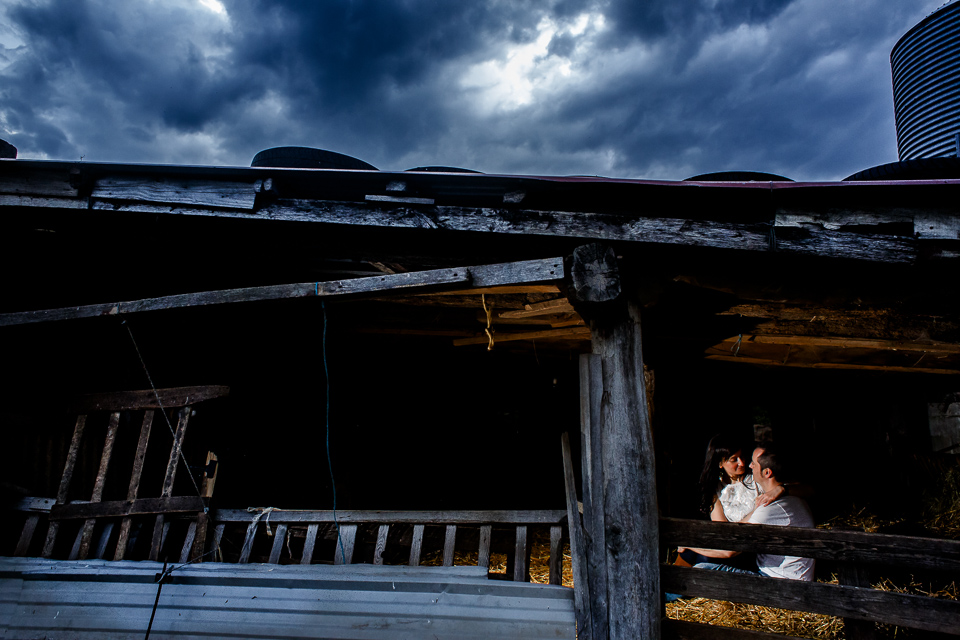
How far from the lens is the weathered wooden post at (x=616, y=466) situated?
3.02m

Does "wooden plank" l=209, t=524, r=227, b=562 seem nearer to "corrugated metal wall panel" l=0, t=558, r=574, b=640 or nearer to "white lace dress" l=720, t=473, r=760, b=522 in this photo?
"corrugated metal wall panel" l=0, t=558, r=574, b=640

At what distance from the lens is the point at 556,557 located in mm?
3951

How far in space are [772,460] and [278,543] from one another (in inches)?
165

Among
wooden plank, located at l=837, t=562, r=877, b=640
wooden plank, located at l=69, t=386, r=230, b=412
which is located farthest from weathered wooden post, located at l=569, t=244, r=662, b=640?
wooden plank, located at l=69, t=386, r=230, b=412

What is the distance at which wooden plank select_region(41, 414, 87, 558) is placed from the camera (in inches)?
160

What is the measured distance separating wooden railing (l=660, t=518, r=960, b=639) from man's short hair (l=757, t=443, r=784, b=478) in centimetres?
113

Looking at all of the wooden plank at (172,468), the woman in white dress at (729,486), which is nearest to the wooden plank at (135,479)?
the wooden plank at (172,468)

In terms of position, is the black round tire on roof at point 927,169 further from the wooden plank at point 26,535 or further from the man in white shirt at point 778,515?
the wooden plank at point 26,535

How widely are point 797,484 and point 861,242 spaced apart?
7.06 ft

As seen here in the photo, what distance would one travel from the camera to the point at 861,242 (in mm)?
3344

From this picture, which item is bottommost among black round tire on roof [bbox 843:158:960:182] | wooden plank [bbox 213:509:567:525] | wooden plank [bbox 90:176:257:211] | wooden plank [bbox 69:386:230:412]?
wooden plank [bbox 213:509:567:525]

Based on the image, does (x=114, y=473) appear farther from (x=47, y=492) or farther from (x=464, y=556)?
(x=464, y=556)

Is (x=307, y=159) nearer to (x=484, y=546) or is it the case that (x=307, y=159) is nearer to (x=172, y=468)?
(x=172, y=468)

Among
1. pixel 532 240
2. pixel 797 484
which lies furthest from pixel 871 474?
pixel 532 240
